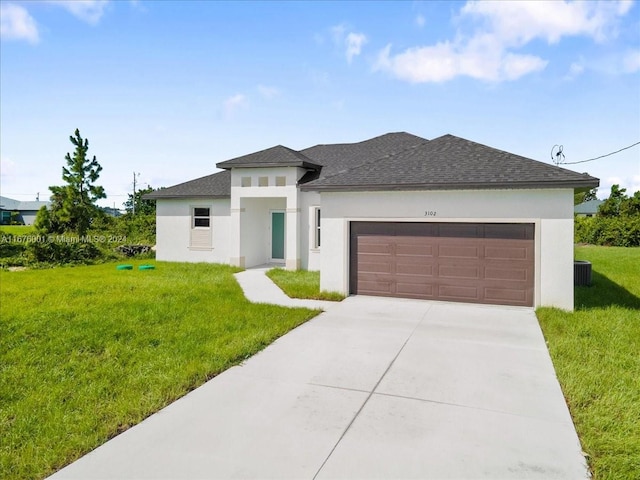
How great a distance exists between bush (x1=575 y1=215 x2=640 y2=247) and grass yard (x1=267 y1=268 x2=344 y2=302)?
2610cm

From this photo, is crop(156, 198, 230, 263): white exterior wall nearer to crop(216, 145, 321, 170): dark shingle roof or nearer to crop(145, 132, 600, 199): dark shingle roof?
crop(216, 145, 321, 170): dark shingle roof

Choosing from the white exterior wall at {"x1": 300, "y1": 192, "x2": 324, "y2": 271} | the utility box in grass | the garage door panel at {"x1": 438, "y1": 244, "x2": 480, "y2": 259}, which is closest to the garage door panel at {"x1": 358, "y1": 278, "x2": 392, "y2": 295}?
the garage door panel at {"x1": 438, "y1": 244, "x2": 480, "y2": 259}

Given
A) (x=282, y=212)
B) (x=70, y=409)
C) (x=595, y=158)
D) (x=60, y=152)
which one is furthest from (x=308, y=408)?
(x=60, y=152)

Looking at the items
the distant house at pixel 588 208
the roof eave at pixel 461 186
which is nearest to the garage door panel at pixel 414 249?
the roof eave at pixel 461 186

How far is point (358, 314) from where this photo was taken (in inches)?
365

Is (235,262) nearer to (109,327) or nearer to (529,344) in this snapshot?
(109,327)

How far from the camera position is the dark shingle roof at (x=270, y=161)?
15.9 metres

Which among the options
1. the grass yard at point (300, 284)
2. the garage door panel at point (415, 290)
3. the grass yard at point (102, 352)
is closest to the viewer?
the grass yard at point (102, 352)

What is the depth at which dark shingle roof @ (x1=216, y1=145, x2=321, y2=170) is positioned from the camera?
15922 millimetres

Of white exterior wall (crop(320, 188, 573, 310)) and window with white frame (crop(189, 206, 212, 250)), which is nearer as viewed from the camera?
white exterior wall (crop(320, 188, 573, 310))

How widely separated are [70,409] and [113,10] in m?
10.6

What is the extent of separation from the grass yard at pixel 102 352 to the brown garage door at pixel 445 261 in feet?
9.26

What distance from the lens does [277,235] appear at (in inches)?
744

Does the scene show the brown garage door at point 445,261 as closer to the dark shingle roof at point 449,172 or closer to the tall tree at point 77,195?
the dark shingle roof at point 449,172
